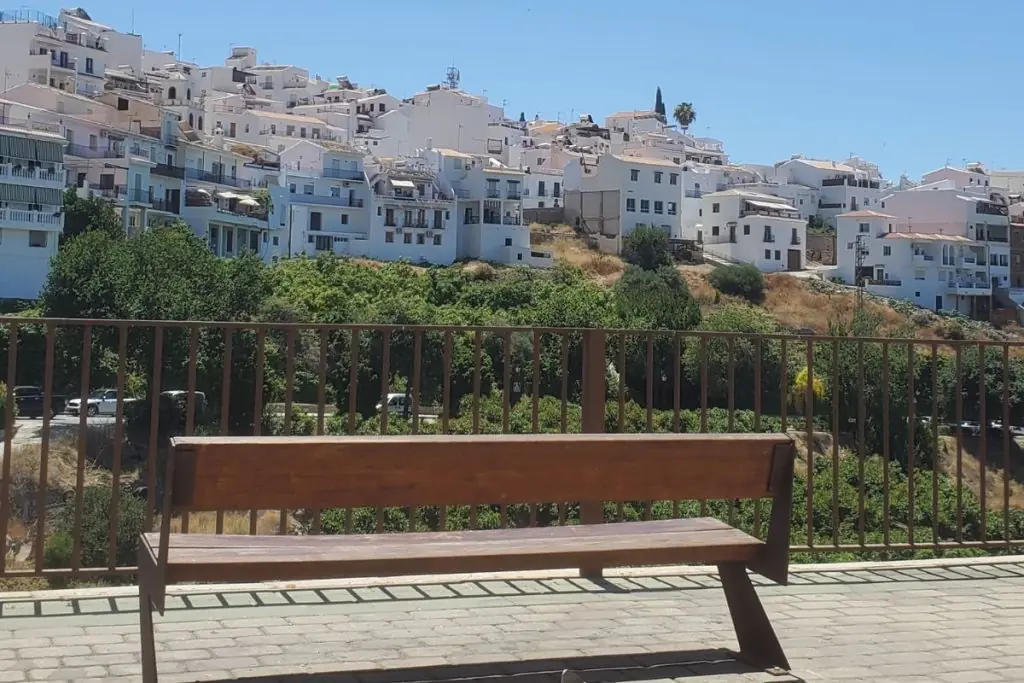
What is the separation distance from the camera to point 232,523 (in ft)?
48.2

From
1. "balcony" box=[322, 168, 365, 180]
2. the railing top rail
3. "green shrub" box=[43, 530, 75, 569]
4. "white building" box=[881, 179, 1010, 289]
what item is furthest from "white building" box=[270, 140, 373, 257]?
the railing top rail

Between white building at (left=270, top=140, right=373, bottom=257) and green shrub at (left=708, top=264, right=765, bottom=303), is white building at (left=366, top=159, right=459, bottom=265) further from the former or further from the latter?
green shrub at (left=708, top=264, right=765, bottom=303)

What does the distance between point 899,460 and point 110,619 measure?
90.3 feet

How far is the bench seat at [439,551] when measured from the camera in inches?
122

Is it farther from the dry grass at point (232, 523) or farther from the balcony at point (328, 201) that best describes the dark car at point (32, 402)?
the balcony at point (328, 201)

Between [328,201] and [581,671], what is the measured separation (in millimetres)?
71818

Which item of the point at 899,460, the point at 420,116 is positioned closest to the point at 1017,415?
the point at 899,460

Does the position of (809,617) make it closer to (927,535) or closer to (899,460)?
(927,535)

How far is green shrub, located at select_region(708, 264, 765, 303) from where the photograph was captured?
73312 mm

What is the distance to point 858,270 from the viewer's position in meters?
82.1

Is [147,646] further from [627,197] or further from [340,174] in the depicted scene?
[627,197]

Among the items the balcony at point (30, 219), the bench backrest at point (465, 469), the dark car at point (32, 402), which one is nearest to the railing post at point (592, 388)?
the bench backrest at point (465, 469)

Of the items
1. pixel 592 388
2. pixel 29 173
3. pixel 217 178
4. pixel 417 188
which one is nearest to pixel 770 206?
pixel 417 188

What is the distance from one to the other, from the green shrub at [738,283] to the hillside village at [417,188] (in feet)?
31.2
